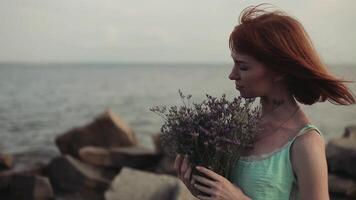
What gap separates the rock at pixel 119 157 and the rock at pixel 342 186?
3591mm

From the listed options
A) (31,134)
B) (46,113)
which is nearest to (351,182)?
(31,134)

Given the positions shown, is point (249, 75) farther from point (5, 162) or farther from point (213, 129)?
point (5, 162)

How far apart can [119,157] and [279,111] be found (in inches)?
322

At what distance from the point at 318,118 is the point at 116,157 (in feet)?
19.1

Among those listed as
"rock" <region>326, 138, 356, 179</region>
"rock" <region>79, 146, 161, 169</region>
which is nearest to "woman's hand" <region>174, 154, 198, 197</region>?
"rock" <region>326, 138, 356, 179</region>

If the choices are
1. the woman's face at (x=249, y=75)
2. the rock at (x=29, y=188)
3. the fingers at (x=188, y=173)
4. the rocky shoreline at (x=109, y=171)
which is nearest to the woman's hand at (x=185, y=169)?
the fingers at (x=188, y=173)

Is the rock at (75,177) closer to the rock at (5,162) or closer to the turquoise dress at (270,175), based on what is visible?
the rock at (5,162)

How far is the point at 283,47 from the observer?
1.82m

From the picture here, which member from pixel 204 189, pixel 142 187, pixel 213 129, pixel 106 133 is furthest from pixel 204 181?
pixel 106 133

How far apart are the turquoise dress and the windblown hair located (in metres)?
0.16

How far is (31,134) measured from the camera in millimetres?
16531

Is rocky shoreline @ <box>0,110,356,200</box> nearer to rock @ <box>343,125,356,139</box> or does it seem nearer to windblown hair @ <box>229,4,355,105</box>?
rock @ <box>343,125,356,139</box>

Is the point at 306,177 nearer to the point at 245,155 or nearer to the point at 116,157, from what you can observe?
the point at 245,155

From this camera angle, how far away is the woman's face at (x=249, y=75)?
1.89 metres
